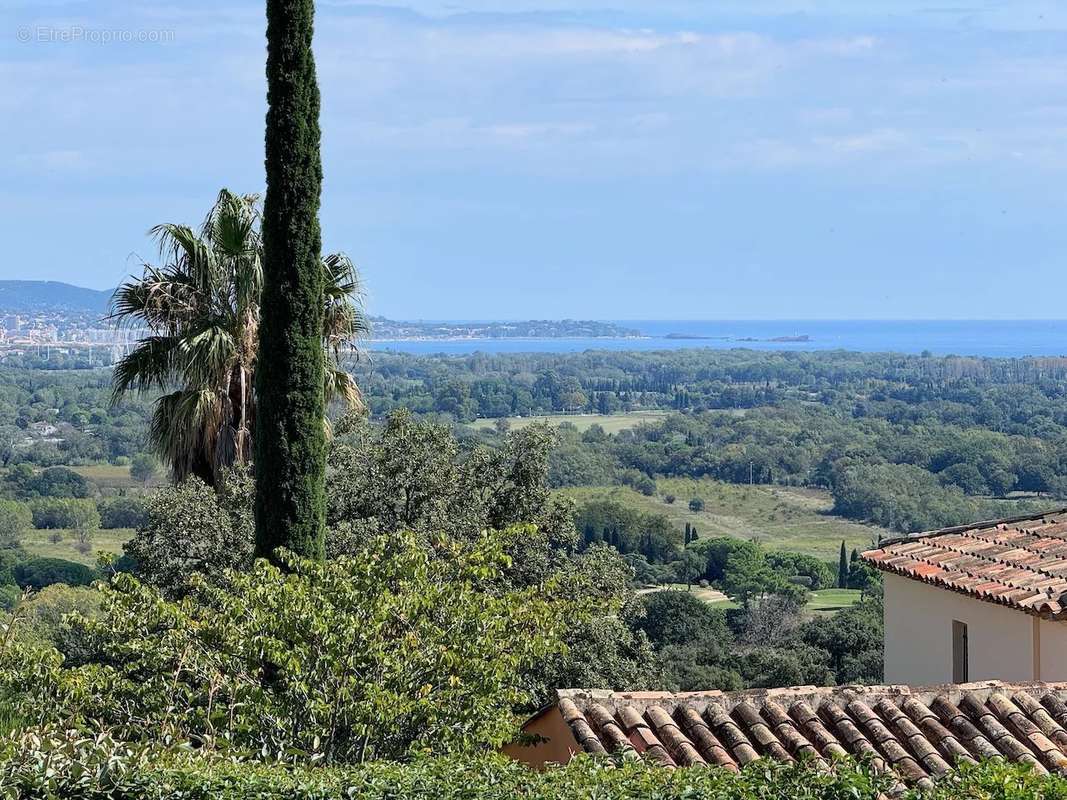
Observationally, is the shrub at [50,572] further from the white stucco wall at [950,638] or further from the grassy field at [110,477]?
the white stucco wall at [950,638]

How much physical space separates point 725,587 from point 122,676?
48.5 meters

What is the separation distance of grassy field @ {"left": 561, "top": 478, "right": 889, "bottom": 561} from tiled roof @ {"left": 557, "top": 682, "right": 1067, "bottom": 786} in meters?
57.7

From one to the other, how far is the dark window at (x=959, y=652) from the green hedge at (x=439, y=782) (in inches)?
222

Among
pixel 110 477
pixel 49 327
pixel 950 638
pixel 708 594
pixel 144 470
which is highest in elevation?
pixel 49 327

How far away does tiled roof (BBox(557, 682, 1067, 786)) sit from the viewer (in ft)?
25.2

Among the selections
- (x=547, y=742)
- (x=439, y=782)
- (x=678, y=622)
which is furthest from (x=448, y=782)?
(x=678, y=622)

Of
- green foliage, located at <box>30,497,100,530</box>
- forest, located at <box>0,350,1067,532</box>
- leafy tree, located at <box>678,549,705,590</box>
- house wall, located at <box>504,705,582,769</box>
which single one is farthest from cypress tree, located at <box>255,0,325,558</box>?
leafy tree, located at <box>678,549,705,590</box>

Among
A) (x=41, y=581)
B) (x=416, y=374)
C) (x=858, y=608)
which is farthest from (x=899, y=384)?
(x=41, y=581)

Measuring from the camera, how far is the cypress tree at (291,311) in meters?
11.3

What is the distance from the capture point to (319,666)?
7473mm

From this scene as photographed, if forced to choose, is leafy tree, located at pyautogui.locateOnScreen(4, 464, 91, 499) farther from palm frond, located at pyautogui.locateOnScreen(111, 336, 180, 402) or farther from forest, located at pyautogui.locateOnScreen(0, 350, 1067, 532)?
palm frond, located at pyautogui.locateOnScreen(111, 336, 180, 402)

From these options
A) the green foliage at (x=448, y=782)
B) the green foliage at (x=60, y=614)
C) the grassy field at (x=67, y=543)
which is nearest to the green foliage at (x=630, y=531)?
the grassy field at (x=67, y=543)

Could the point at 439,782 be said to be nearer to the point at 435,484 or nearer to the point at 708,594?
the point at 435,484

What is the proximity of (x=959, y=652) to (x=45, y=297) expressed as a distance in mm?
106587
